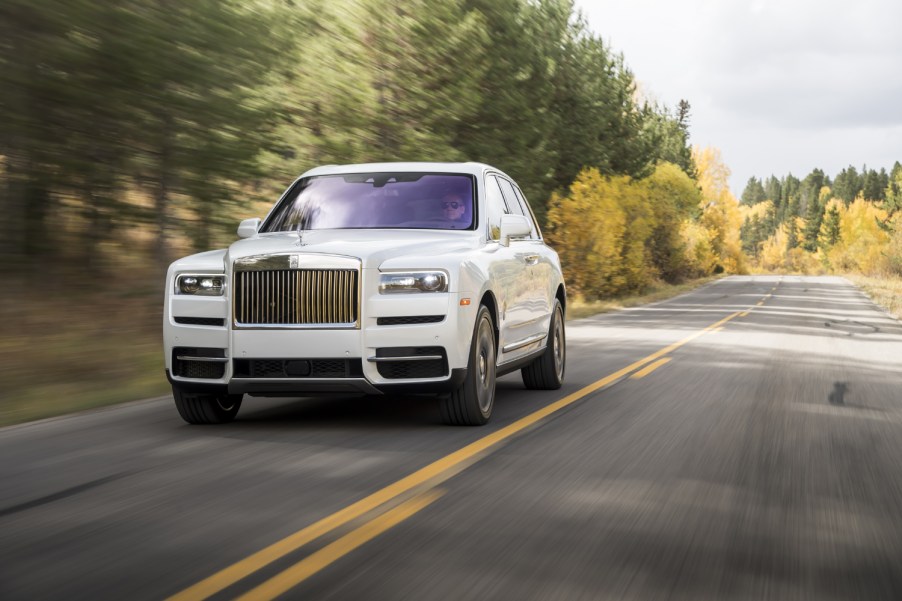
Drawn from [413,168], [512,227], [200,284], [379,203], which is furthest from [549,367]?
[200,284]

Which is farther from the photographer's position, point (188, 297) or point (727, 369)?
point (727, 369)

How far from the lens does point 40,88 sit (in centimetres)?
1190

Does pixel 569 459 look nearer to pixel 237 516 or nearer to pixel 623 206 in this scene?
pixel 237 516

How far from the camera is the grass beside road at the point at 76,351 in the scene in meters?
9.48

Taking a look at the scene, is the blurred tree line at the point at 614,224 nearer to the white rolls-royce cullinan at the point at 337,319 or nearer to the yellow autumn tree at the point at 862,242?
the white rolls-royce cullinan at the point at 337,319

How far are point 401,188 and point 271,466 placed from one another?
3.33m

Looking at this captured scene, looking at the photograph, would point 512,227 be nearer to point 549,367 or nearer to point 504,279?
point 504,279

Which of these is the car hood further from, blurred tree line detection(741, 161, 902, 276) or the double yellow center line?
blurred tree line detection(741, 161, 902, 276)

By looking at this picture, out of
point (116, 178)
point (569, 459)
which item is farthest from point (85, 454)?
→ point (116, 178)

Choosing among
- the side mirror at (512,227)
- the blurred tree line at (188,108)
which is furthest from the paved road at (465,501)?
the blurred tree line at (188,108)

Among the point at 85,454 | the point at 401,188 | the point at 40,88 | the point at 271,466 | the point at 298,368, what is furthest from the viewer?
the point at 40,88

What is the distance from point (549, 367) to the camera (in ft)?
33.5

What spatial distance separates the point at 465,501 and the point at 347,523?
72 centimetres

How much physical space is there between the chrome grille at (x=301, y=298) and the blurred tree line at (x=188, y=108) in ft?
19.7
